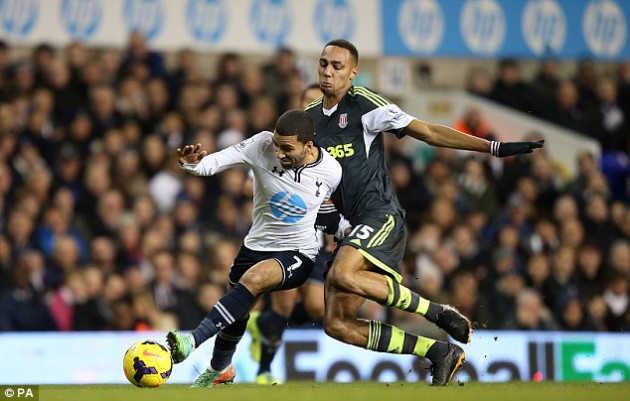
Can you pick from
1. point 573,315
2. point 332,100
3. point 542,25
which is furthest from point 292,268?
point 542,25

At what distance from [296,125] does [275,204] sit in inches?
27.6

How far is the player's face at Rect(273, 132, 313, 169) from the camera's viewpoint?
8.09 meters

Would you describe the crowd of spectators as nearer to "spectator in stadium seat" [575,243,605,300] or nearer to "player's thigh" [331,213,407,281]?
"spectator in stadium seat" [575,243,605,300]

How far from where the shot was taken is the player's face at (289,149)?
26.5 feet

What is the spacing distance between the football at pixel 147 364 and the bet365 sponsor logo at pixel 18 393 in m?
0.61

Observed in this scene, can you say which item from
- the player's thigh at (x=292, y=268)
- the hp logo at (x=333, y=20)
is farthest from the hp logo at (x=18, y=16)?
the player's thigh at (x=292, y=268)

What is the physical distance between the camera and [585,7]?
17.2m

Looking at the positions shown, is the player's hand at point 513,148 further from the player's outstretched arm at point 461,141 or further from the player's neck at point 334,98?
the player's neck at point 334,98

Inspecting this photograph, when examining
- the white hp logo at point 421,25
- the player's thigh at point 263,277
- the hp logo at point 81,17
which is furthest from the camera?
the white hp logo at point 421,25

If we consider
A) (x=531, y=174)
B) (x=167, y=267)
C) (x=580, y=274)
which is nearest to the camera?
(x=167, y=267)

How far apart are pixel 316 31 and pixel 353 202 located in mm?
7807

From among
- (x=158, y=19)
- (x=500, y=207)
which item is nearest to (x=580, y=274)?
(x=500, y=207)

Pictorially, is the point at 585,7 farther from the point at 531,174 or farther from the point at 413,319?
the point at 413,319

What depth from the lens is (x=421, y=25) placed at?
54.9 ft
